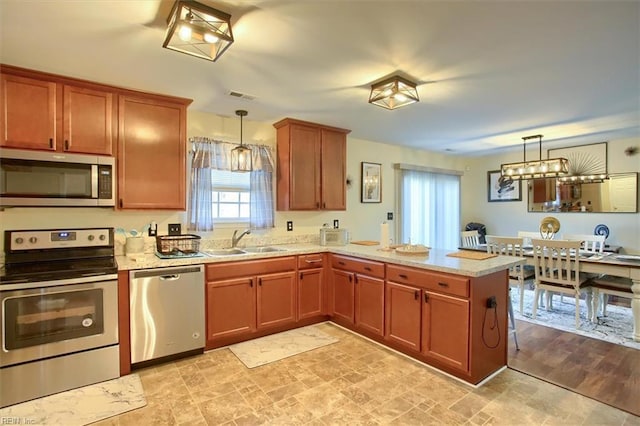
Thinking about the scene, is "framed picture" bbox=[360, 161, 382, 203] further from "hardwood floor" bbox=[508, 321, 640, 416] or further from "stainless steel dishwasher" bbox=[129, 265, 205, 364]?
"stainless steel dishwasher" bbox=[129, 265, 205, 364]

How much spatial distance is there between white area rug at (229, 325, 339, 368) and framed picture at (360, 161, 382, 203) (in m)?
2.27

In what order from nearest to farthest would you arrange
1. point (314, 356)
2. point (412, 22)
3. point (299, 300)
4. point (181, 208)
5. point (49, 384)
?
point (412, 22)
point (49, 384)
point (314, 356)
point (181, 208)
point (299, 300)

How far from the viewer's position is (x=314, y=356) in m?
2.91

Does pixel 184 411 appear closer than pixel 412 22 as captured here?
No

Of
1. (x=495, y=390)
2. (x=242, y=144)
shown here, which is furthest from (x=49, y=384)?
(x=495, y=390)

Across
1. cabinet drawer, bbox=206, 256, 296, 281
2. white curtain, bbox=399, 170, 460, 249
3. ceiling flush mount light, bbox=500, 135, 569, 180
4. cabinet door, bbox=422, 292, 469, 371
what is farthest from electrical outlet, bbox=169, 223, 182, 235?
ceiling flush mount light, bbox=500, 135, 569, 180

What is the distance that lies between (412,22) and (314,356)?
2687 millimetres

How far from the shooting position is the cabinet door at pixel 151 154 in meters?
2.86

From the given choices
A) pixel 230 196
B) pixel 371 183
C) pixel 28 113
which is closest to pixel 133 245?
pixel 230 196

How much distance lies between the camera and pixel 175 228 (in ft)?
11.0

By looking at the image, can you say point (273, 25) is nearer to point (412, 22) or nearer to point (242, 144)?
point (412, 22)

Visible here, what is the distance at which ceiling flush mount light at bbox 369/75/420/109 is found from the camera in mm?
2576

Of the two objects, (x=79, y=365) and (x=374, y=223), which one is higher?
(x=374, y=223)

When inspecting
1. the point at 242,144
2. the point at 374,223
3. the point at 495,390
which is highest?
the point at 242,144
